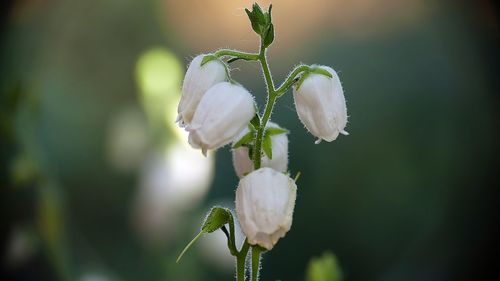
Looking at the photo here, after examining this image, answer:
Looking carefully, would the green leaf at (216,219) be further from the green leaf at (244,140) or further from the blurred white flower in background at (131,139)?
the blurred white flower in background at (131,139)

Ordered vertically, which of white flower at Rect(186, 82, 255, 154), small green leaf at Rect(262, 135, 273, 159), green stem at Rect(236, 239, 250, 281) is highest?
white flower at Rect(186, 82, 255, 154)

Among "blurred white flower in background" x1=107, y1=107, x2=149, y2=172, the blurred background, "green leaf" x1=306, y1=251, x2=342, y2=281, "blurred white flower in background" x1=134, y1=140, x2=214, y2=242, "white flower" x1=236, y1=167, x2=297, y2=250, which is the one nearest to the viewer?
"white flower" x1=236, y1=167, x2=297, y2=250

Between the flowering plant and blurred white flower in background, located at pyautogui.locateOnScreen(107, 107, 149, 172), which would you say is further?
blurred white flower in background, located at pyautogui.locateOnScreen(107, 107, 149, 172)

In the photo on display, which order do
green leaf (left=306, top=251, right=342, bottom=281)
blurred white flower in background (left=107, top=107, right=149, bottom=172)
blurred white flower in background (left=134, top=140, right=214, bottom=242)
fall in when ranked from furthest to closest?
blurred white flower in background (left=107, top=107, right=149, bottom=172) < blurred white flower in background (left=134, top=140, right=214, bottom=242) < green leaf (left=306, top=251, right=342, bottom=281)

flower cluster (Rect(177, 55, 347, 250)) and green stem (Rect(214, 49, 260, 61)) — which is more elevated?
green stem (Rect(214, 49, 260, 61))

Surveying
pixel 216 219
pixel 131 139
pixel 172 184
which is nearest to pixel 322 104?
pixel 216 219

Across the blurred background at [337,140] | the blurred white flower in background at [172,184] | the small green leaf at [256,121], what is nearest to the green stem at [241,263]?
the small green leaf at [256,121]

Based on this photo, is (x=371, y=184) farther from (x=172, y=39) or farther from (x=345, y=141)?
(x=172, y=39)

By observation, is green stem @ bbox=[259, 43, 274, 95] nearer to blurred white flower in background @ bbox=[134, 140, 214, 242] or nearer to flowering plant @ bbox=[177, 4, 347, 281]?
flowering plant @ bbox=[177, 4, 347, 281]

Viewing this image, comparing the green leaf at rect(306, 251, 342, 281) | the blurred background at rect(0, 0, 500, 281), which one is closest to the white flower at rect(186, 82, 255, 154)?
the green leaf at rect(306, 251, 342, 281)
